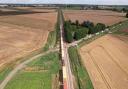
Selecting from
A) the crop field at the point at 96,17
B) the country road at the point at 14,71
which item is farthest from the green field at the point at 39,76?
the crop field at the point at 96,17

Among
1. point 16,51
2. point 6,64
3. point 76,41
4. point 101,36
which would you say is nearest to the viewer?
point 6,64

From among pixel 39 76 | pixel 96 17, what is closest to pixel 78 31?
pixel 39 76

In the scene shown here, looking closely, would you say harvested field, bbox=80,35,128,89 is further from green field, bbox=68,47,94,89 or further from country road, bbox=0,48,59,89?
country road, bbox=0,48,59,89

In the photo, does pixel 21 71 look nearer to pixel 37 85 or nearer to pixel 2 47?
pixel 37 85

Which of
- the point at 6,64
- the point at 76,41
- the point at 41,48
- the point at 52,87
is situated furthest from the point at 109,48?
the point at 52,87

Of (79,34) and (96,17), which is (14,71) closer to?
(79,34)

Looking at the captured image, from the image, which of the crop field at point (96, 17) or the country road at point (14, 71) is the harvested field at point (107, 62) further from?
the crop field at point (96, 17)
